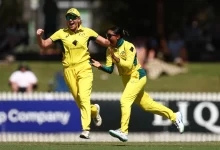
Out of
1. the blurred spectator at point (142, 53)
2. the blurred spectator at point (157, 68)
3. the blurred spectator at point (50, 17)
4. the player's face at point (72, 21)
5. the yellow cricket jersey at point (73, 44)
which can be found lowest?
the blurred spectator at point (157, 68)

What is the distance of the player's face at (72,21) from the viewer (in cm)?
1389

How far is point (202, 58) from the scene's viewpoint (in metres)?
32.6

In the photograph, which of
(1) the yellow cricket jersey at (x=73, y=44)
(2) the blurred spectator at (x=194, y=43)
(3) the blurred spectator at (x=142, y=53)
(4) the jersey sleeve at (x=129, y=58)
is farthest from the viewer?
(2) the blurred spectator at (x=194, y=43)

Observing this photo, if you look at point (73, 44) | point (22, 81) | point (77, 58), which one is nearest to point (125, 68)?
point (77, 58)

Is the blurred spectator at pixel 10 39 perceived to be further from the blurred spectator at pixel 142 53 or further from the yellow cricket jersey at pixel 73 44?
the yellow cricket jersey at pixel 73 44

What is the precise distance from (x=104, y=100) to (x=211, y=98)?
2.57m

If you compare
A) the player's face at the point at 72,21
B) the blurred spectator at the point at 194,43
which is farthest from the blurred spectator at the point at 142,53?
the player's face at the point at 72,21

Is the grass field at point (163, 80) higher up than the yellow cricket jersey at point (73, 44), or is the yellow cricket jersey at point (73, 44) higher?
the yellow cricket jersey at point (73, 44)

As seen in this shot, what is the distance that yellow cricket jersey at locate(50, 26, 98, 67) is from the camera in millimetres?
13984

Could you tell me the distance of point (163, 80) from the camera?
89.8ft

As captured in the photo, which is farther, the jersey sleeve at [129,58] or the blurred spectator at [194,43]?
the blurred spectator at [194,43]

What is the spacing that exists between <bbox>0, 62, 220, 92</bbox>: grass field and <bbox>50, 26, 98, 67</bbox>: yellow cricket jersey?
12.0 m

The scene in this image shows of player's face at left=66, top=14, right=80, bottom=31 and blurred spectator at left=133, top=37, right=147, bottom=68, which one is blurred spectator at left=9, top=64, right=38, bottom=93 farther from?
player's face at left=66, top=14, right=80, bottom=31

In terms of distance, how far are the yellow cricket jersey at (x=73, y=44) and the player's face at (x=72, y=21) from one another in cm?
11
